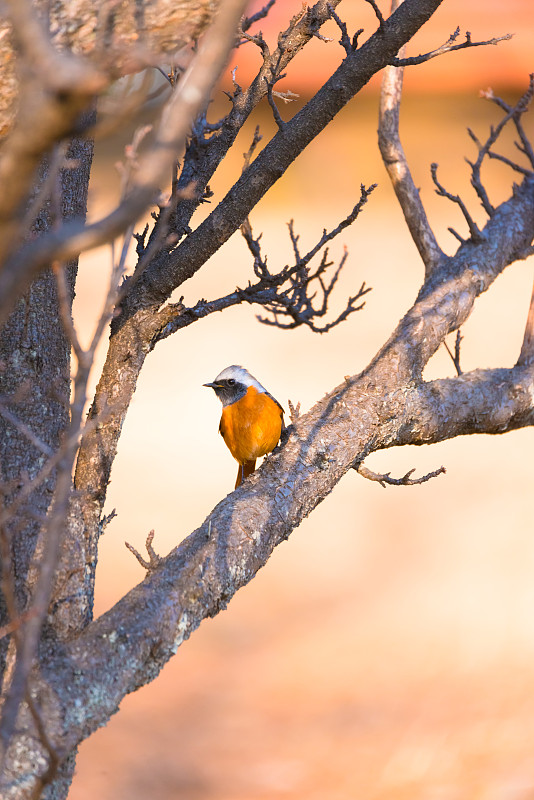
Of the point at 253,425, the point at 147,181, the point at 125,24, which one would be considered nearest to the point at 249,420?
the point at 253,425

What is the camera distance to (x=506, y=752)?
5207 mm

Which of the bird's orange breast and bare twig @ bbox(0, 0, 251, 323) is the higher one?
the bird's orange breast

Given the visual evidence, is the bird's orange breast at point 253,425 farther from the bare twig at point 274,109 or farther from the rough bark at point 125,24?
the rough bark at point 125,24

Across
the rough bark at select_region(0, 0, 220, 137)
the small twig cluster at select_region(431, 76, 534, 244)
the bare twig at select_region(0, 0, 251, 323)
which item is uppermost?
the small twig cluster at select_region(431, 76, 534, 244)

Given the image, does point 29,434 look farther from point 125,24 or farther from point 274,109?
point 274,109

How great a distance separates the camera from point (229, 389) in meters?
3.50

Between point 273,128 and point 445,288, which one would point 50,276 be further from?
point 273,128

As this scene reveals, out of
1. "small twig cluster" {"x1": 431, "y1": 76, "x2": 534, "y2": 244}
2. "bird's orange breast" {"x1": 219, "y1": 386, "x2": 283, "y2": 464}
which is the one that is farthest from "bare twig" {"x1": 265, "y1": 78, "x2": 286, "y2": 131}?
"bird's orange breast" {"x1": 219, "y1": 386, "x2": 283, "y2": 464}

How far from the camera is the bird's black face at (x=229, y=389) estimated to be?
3.42 meters

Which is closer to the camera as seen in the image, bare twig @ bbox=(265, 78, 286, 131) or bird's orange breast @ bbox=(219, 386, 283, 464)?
bare twig @ bbox=(265, 78, 286, 131)

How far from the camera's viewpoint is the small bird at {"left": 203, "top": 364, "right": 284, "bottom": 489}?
3143 millimetres

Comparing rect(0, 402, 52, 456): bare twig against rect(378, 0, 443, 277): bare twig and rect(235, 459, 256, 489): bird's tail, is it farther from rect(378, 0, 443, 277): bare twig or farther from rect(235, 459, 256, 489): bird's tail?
rect(378, 0, 443, 277): bare twig

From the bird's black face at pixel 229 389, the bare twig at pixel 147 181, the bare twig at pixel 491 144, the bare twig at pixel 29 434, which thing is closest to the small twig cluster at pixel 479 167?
the bare twig at pixel 491 144

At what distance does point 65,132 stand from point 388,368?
5.97 feet
